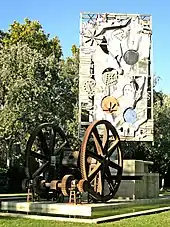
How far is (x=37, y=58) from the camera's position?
32531mm

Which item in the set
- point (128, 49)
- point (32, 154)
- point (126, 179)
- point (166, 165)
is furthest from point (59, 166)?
point (166, 165)

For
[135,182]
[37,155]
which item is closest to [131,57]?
[135,182]

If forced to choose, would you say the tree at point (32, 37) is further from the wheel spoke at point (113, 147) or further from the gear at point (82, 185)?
the gear at point (82, 185)

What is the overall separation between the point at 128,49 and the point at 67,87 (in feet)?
29.7

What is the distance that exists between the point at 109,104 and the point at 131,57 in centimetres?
291

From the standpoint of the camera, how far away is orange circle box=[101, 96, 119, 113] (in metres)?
26.3

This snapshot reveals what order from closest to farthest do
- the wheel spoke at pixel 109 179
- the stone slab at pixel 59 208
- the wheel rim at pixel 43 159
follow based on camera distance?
the stone slab at pixel 59 208
the wheel spoke at pixel 109 179
the wheel rim at pixel 43 159

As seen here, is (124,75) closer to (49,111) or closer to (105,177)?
(49,111)

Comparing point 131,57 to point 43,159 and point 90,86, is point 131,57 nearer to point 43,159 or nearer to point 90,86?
point 90,86

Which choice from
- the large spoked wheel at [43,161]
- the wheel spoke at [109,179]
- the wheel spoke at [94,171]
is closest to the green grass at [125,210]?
the wheel spoke at [109,179]

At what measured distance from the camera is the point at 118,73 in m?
26.8

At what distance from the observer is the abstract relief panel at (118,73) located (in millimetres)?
26188

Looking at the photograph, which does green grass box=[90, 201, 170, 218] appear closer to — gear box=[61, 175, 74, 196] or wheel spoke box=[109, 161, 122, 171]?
wheel spoke box=[109, 161, 122, 171]

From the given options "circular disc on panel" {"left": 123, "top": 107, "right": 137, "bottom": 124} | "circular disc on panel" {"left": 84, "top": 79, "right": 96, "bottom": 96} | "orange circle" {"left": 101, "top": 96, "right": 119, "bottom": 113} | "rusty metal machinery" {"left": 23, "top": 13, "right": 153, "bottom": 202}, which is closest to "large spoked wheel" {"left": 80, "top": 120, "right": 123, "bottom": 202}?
"rusty metal machinery" {"left": 23, "top": 13, "right": 153, "bottom": 202}
